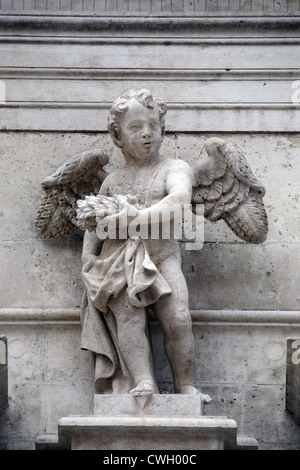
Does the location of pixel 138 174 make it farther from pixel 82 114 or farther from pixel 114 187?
pixel 82 114

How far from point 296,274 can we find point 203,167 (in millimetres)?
949

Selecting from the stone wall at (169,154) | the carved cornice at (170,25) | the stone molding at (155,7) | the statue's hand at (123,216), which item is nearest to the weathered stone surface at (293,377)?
the stone wall at (169,154)

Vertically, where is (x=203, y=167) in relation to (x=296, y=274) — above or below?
above

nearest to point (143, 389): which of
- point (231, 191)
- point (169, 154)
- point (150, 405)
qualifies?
point (150, 405)

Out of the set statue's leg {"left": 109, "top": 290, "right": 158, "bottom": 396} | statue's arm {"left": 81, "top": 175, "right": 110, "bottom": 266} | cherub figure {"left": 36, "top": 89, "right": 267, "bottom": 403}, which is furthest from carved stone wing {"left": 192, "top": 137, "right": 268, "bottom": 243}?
statue's leg {"left": 109, "top": 290, "right": 158, "bottom": 396}

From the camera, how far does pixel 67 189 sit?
11055 mm

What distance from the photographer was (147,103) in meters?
10.6

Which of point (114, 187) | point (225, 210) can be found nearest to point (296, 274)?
point (225, 210)

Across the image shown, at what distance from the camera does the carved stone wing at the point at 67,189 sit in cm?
1097

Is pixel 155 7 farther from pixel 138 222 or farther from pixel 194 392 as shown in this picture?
pixel 194 392

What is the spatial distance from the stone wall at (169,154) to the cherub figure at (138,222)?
0.34 metres

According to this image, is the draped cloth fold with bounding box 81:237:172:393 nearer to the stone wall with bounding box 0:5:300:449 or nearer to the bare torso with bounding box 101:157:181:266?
the bare torso with bounding box 101:157:181:266

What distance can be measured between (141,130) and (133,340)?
4.43 feet

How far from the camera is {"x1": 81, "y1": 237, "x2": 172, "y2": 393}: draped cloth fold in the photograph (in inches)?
402
